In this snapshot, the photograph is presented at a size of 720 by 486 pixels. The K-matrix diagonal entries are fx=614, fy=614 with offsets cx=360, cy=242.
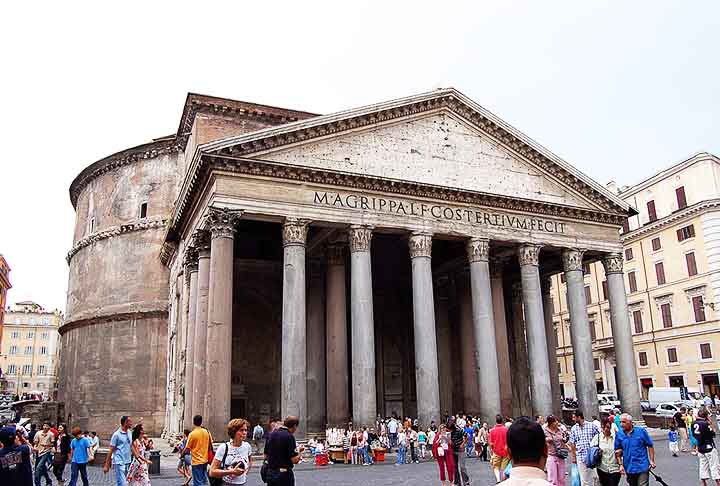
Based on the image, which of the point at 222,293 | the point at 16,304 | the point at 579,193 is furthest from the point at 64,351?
the point at 16,304

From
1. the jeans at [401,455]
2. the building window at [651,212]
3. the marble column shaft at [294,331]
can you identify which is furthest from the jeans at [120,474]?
the building window at [651,212]

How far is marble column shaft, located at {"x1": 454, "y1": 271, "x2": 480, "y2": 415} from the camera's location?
2367 cm

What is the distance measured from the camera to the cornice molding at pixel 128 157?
100 feet

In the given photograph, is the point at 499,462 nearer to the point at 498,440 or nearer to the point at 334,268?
the point at 498,440

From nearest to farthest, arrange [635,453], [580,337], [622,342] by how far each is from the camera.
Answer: [635,453] → [580,337] → [622,342]

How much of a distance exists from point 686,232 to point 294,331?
24.8m


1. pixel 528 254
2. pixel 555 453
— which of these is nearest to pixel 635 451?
pixel 555 453

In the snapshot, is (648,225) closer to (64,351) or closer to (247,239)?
(247,239)

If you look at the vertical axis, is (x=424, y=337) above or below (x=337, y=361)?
above

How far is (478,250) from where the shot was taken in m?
21.2

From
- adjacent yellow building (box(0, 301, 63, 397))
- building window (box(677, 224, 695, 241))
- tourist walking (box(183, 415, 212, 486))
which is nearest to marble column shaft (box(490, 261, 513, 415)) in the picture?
building window (box(677, 224, 695, 241))

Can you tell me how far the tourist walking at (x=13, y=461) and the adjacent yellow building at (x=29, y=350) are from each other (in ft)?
270

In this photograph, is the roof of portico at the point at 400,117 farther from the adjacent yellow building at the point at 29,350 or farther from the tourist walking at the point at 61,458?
the adjacent yellow building at the point at 29,350

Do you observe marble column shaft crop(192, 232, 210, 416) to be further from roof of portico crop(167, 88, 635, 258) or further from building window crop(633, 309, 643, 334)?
building window crop(633, 309, 643, 334)
